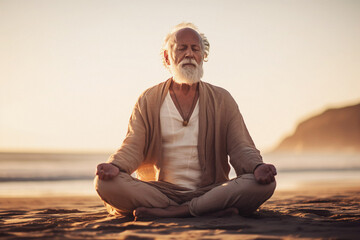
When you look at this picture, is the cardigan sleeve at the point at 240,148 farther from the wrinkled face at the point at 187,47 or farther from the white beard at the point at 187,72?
the wrinkled face at the point at 187,47

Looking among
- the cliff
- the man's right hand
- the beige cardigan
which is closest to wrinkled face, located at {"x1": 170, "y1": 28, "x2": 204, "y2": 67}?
the beige cardigan

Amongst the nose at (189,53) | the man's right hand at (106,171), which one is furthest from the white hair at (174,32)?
the man's right hand at (106,171)

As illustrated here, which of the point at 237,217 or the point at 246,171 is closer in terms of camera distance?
the point at 237,217

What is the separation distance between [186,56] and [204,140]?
81 centimetres

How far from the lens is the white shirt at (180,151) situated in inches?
155

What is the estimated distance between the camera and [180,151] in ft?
13.0

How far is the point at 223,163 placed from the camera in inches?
160

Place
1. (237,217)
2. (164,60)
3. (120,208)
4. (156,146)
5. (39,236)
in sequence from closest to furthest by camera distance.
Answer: (39,236) → (237,217) → (120,208) → (156,146) → (164,60)

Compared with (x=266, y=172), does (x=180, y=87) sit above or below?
above

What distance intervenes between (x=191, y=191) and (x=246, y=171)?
20.3 inches

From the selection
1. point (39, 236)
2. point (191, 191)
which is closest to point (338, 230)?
point (191, 191)

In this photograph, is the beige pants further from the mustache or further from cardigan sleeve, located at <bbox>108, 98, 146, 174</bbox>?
the mustache

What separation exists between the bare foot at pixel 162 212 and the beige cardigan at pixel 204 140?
0.17m

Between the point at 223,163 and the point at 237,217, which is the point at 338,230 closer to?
the point at 237,217
